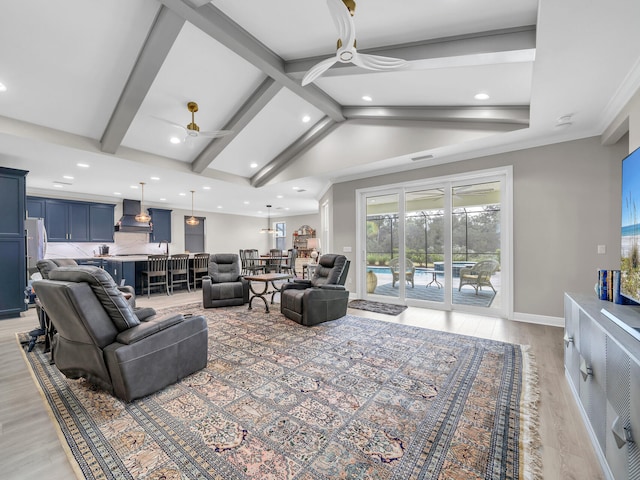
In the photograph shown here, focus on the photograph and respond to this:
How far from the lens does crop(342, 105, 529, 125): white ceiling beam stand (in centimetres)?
357

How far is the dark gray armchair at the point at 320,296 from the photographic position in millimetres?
3914

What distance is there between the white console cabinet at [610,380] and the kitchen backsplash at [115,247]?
10.1 m

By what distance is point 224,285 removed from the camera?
507 cm

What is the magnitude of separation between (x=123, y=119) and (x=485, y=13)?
181 inches

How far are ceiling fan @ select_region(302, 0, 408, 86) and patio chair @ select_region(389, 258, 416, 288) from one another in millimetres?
3607

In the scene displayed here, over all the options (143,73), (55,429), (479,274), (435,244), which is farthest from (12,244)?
(479,274)

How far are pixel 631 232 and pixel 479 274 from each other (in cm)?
268

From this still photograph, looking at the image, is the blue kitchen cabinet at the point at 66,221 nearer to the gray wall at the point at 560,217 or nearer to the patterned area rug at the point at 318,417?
the patterned area rug at the point at 318,417

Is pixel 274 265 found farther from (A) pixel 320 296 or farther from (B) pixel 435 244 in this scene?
(B) pixel 435 244

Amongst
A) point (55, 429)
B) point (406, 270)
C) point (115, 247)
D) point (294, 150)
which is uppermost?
point (294, 150)

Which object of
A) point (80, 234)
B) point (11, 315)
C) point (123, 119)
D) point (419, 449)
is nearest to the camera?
point (419, 449)

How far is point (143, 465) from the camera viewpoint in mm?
1465

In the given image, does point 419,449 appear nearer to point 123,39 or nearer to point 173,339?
point 173,339

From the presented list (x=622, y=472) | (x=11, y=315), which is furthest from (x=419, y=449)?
(x=11, y=315)
